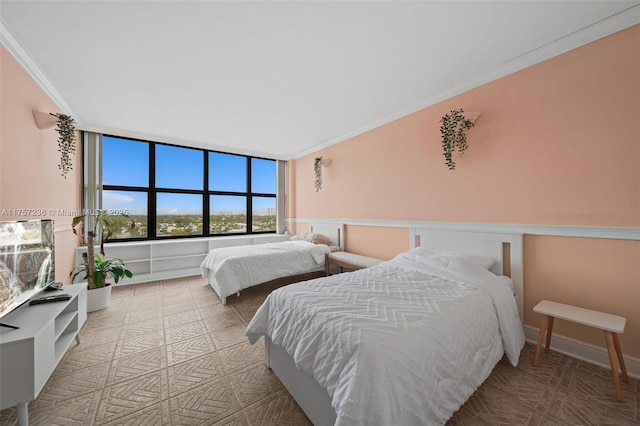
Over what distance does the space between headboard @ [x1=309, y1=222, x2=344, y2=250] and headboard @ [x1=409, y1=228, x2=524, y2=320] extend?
1500mm

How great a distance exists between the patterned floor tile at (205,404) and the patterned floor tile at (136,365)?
1.61ft

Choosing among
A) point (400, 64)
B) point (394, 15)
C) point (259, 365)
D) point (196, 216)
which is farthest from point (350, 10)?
point (196, 216)

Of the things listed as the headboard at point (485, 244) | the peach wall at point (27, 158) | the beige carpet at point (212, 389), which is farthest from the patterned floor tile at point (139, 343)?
the headboard at point (485, 244)

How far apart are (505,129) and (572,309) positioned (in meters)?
1.67

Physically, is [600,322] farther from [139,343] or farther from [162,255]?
[162,255]

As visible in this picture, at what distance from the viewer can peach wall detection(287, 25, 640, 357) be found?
1823 mm

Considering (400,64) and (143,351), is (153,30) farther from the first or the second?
(143,351)

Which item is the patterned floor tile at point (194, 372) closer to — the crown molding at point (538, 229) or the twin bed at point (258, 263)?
the twin bed at point (258, 263)

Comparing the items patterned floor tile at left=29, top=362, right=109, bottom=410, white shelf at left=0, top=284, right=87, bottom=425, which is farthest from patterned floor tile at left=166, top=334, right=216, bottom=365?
white shelf at left=0, top=284, right=87, bottom=425

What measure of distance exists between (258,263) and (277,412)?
2.17 m

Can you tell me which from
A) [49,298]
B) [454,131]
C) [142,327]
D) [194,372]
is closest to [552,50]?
[454,131]

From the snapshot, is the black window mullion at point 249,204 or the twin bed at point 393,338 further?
the black window mullion at point 249,204

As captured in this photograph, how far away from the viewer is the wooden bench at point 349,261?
348cm

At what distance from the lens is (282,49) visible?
6.89 ft
